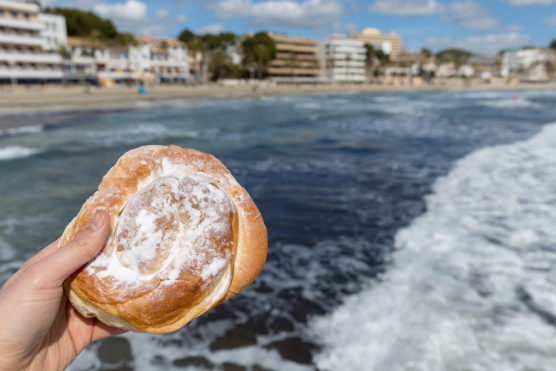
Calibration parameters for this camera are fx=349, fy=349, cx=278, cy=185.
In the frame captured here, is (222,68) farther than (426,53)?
No

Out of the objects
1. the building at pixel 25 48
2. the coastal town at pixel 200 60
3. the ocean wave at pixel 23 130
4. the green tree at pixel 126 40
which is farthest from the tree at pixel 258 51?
the ocean wave at pixel 23 130

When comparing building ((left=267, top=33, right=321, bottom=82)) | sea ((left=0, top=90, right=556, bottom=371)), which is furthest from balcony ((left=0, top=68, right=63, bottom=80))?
building ((left=267, top=33, right=321, bottom=82))

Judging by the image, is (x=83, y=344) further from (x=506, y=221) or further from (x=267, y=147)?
(x=267, y=147)

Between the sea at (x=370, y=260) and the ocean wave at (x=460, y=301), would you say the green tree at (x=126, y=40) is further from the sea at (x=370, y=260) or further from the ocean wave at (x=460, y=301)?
the ocean wave at (x=460, y=301)

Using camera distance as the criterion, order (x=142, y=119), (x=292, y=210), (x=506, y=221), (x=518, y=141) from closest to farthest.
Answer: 1. (x=506, y=221)
2. (x=292, y=210)
3. (x=518, y=141)
4. (x=142, y=119)

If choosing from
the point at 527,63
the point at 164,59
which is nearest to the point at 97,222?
the point at 164,59

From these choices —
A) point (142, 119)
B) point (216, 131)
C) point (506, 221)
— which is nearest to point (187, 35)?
point (142, 119)

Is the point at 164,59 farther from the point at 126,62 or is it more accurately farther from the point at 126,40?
the point at 126,40

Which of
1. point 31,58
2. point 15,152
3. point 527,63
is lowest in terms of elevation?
point 15,152
